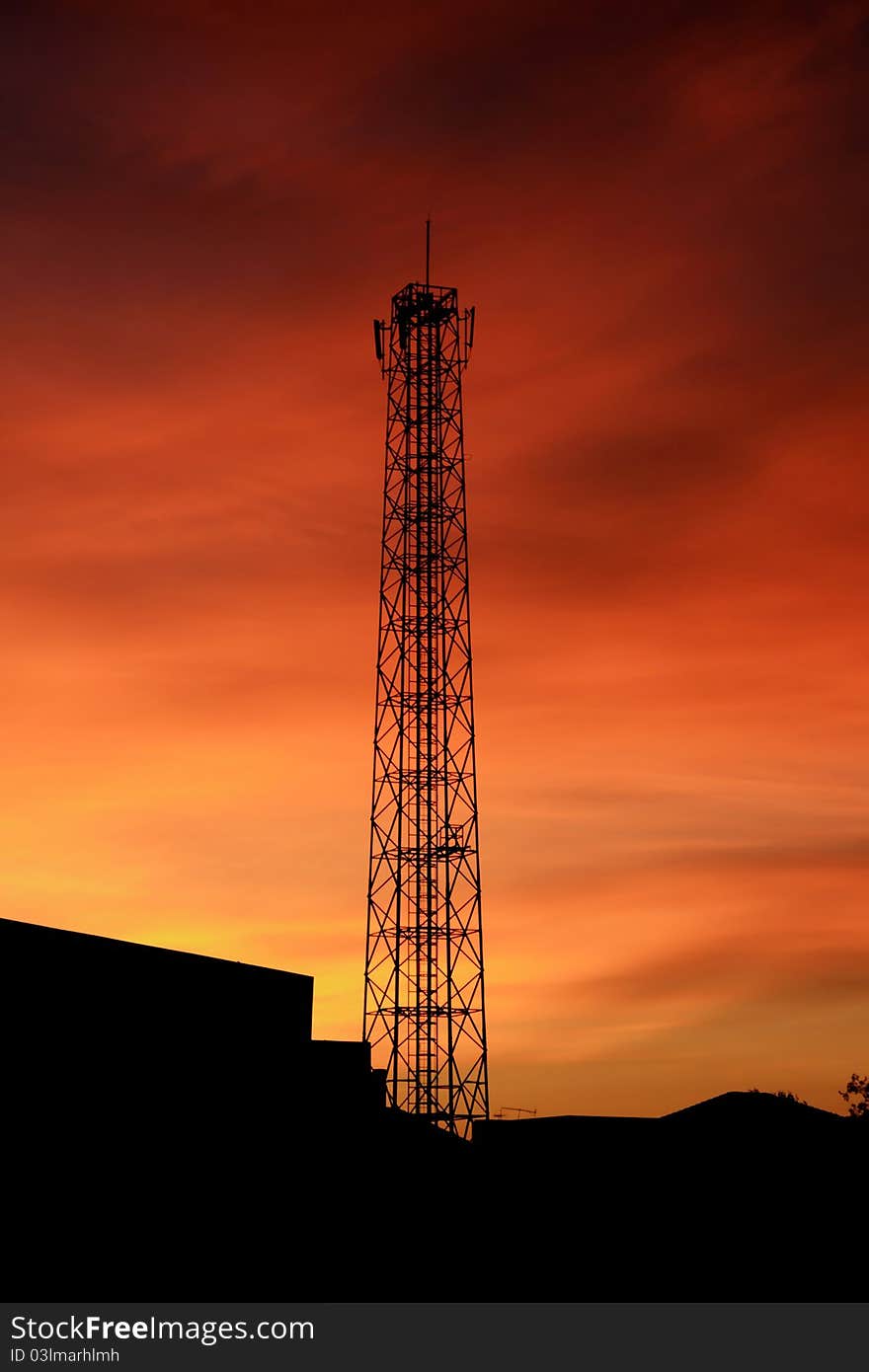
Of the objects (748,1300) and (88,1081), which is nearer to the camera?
(88,1081)

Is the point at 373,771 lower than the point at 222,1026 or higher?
higher

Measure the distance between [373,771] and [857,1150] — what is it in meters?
23.9

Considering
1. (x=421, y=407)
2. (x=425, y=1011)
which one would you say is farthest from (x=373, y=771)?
(x=421, y=407)

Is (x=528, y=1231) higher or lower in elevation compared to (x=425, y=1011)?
lower

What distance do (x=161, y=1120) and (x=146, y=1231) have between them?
3.77 metres

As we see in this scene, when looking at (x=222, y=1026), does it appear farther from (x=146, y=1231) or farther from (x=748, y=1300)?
(x=748, y=1300)

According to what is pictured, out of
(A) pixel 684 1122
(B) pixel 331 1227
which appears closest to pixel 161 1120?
(B) pixel 331 1227
